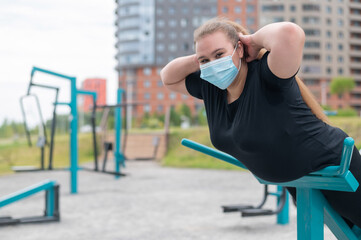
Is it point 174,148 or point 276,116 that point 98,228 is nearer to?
point 276,116

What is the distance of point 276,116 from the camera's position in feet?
3.59

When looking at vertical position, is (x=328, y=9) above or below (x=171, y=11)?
above

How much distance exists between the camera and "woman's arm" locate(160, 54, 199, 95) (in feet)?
4.41

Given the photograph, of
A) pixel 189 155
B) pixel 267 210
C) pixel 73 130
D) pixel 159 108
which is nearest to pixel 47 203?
pixel 73 130

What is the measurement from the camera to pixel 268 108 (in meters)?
1.09

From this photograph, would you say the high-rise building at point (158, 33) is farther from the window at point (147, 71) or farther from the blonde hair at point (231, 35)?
the blonde hair at point (231, 35)

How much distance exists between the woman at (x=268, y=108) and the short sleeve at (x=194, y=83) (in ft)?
0.42

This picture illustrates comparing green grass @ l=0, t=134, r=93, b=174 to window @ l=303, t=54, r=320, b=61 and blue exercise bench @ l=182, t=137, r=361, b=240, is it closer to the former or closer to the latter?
blue exercise bench @ l=182, t=137, r=361, b=240

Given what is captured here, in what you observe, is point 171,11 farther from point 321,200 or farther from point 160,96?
point 321,200

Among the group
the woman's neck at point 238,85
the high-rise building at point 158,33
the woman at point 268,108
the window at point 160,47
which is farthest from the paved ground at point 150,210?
the window at point 160,47

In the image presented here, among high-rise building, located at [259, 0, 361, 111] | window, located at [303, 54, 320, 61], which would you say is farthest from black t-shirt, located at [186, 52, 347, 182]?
window, located at [303, 54, 320, 61]

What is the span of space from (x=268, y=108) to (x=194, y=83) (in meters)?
0.38

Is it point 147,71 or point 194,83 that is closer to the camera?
point 194,83

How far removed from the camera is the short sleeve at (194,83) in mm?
1395
